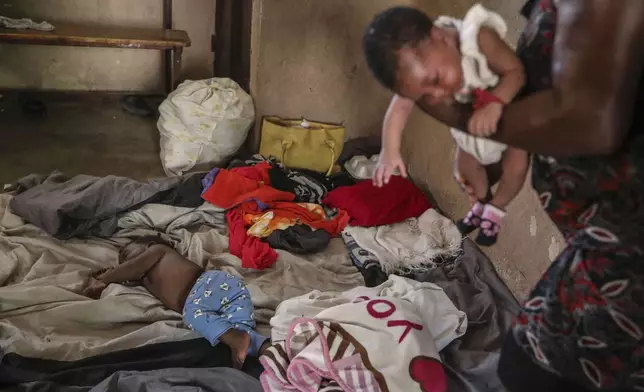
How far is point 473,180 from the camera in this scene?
2.27ft

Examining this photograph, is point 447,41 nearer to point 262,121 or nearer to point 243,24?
point 262,121

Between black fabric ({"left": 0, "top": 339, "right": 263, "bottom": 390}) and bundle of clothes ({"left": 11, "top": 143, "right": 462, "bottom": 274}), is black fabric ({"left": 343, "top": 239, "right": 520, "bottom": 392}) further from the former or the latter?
black fabric ({"left": 0, "top": 339, "right": 263, "bottom": 390})

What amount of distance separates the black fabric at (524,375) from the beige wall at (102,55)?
3.10 metres

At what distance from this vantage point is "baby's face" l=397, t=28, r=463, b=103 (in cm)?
59

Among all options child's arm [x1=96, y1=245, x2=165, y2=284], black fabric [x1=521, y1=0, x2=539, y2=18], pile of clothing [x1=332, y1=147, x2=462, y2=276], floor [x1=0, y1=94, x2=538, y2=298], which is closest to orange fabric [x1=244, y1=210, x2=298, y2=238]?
pile of clothing [x1=332, y1=147, x2=462, y2=276]

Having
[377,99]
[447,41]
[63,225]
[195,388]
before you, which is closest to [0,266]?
[63,225]

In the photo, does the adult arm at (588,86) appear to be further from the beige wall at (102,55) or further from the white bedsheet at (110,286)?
the beige wall at (102,55)

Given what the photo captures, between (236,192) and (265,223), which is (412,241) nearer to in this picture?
(265,223)

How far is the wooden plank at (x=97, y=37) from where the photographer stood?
2.90m

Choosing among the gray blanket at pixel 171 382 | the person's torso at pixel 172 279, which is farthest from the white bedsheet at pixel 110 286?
the gray blanket at pixel 171 382

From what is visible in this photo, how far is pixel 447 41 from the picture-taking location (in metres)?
0.60

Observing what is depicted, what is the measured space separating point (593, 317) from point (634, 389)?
87 mm

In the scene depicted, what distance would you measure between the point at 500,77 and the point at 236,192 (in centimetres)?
168


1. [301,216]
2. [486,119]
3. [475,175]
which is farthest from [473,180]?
[301,216]
